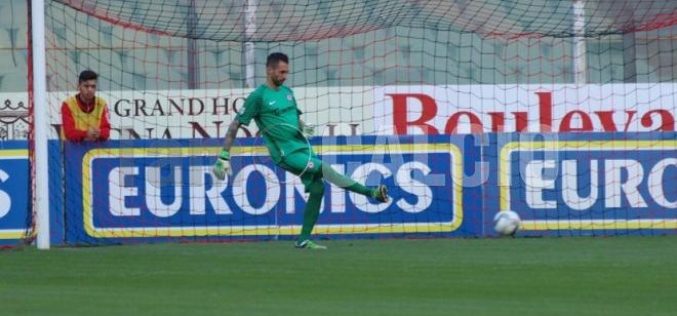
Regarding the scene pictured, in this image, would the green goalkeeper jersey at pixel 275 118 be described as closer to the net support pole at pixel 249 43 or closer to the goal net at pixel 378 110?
the goal net at pixel 378 110

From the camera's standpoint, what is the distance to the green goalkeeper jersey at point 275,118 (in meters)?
14.1

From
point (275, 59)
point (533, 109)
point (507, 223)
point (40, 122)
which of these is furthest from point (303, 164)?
point (533, 109)

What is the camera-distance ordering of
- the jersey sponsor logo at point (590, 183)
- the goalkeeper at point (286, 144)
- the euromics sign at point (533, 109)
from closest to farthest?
the goalkeeper at point (286, 144), the jersey sponsor logo at point (590, 183), the euromics sign at point (533, 109)

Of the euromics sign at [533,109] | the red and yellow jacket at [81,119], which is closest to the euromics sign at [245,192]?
the red and yellow jacket at [81,119]

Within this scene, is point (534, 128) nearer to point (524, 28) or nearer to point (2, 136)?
point (524, 28)

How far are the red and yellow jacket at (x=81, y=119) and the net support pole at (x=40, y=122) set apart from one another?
60 cm

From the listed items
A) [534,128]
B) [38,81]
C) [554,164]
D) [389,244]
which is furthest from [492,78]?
[38,81]

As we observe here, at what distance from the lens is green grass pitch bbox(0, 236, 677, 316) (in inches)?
357

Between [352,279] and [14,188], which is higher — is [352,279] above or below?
below

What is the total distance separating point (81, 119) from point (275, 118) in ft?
8.28

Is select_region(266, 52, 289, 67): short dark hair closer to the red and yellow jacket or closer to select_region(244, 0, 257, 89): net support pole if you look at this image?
select_region(244, 0, 257, 89): net support pole

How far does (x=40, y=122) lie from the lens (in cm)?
1490

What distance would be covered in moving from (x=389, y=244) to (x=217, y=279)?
4.12 metres

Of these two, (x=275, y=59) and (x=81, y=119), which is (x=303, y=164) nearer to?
(x=275, y=59)
